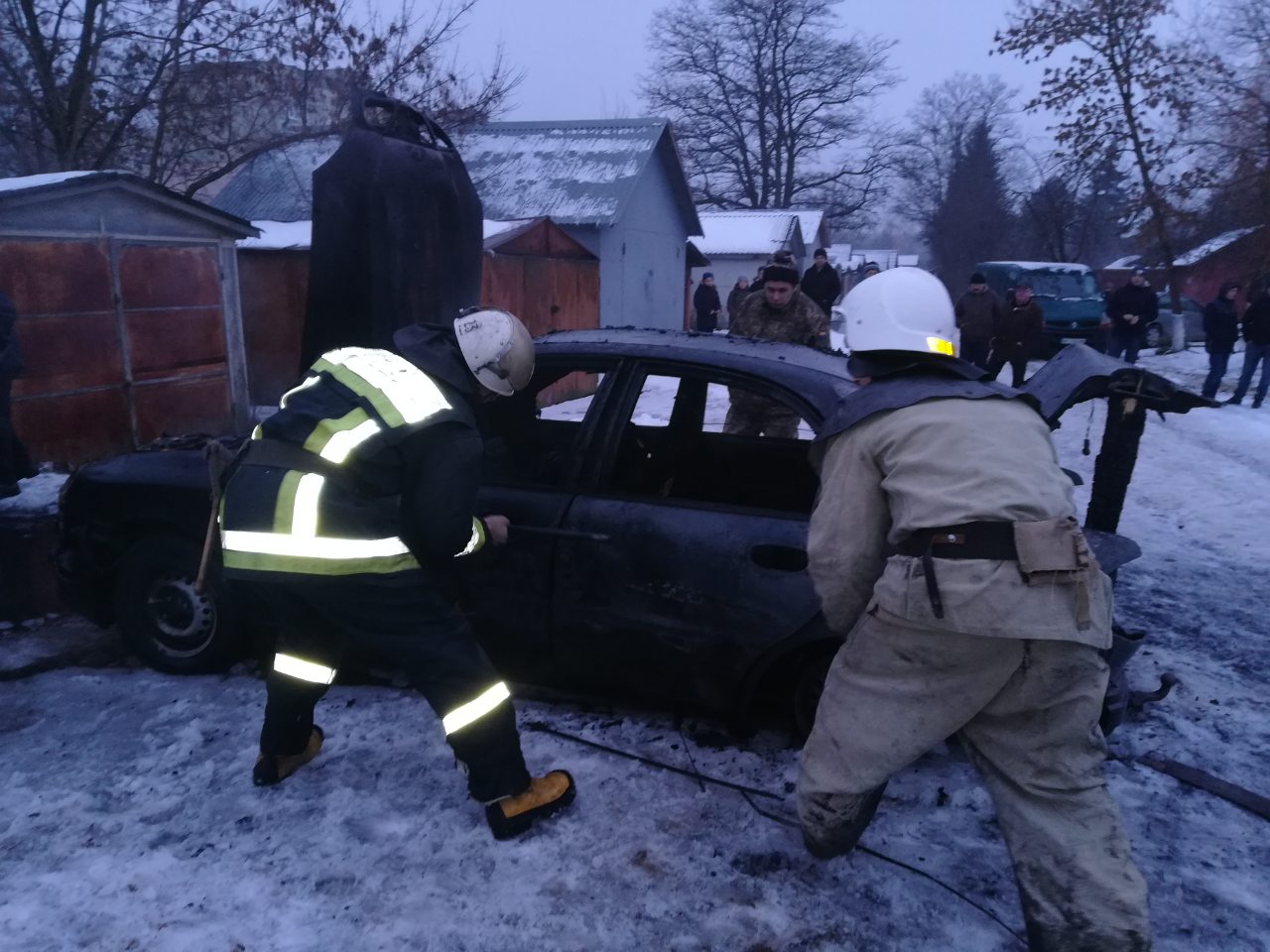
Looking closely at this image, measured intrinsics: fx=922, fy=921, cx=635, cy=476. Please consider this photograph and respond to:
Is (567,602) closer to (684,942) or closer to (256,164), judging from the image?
(684,942)

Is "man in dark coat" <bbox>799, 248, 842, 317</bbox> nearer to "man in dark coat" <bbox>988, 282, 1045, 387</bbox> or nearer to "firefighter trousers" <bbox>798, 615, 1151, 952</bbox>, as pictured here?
"man in dark coat" <bbox>988, 282, 1045, 387</bbox>

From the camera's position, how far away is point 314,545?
2.55 metres

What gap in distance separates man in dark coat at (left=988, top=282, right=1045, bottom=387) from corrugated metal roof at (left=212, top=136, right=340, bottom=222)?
39.3ft

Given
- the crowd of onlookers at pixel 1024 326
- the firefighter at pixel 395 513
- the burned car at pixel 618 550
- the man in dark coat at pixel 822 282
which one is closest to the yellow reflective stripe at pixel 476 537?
the firefighter at pixel 395 513

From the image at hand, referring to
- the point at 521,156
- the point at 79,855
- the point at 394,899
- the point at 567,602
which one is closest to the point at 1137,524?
the point at 567,602

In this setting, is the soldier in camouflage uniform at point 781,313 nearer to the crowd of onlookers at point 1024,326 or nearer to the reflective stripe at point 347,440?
Result: the reflective stripe at point 347,440

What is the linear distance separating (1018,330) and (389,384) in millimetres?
11448

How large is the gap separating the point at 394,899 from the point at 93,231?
25.0 feet

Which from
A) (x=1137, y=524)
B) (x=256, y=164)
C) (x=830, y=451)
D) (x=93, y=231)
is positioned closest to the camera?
(x=830, y=451)

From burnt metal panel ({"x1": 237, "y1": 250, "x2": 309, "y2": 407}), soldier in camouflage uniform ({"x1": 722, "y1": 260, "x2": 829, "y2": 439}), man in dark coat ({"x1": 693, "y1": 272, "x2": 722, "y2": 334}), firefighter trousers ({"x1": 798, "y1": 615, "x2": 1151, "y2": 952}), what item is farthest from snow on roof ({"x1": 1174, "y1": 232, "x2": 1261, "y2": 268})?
firefighter trousers ({"x1": 798, "y1": 615, "x2": 1151, "y2": 952})

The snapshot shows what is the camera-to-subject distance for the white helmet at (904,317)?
2309mm

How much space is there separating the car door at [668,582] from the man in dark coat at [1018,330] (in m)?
10.2

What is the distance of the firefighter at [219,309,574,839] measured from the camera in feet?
8.27

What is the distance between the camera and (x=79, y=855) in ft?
8.80
